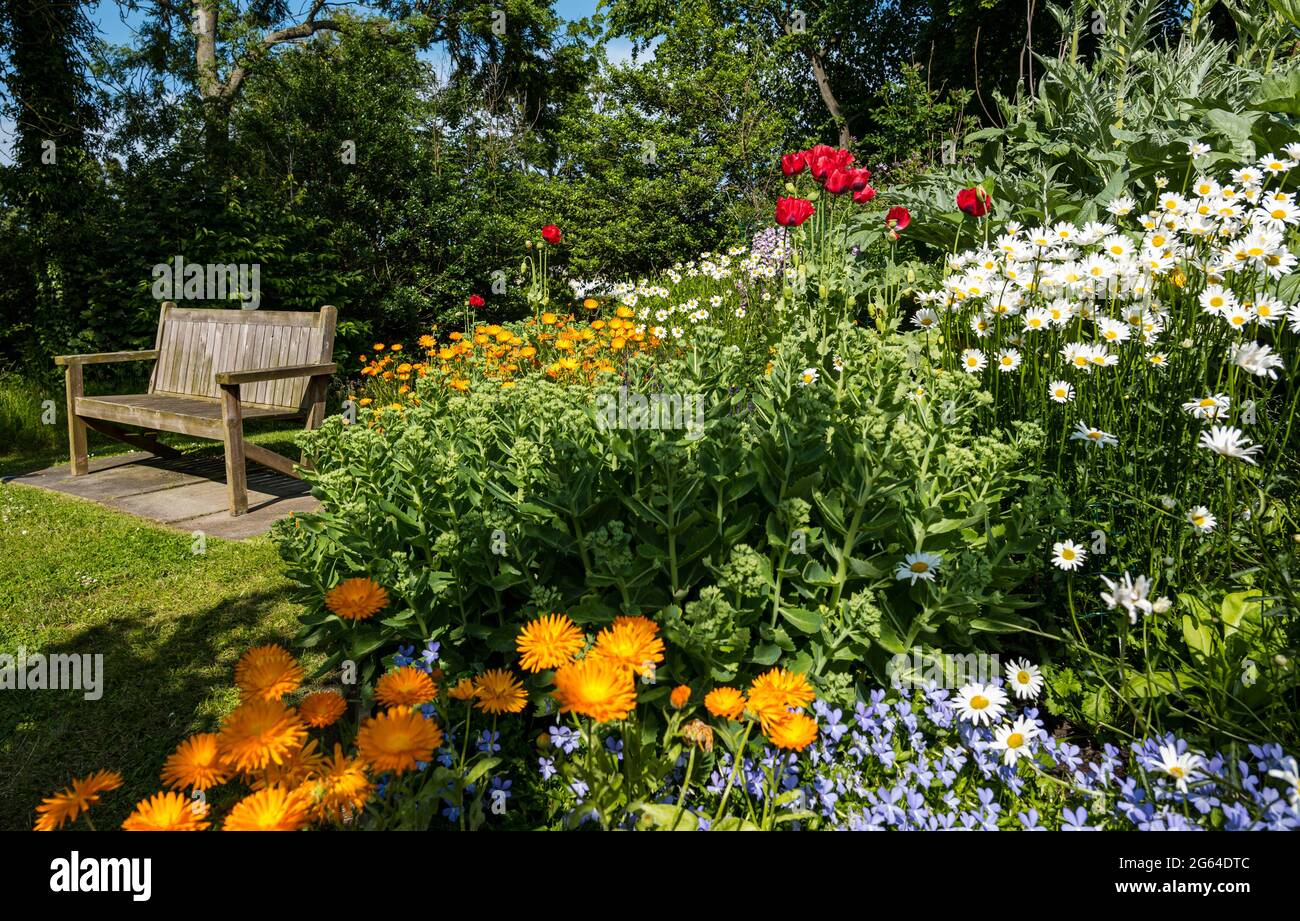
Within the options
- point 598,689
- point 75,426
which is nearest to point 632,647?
point 598,689

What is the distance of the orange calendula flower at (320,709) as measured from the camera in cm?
112

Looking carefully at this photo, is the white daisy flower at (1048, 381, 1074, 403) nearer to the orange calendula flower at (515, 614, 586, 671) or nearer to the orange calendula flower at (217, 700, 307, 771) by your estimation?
the orange calendula flower at (515, 614, 586, 671)

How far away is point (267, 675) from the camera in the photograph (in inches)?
45.4

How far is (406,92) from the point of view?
11117 mm

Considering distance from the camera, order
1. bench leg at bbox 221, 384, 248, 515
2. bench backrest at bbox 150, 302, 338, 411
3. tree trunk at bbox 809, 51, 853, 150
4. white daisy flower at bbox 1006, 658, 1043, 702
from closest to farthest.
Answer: white daisy flower at bbox 1006, 658, 1043, 702
bench leg at bbox 221, 384, 248, 515
bench backrest at bbox 150, 302, 338, 411
tree trunk at bbox 809, 51, 853, 150

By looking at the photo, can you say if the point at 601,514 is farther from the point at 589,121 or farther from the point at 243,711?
the point at 589,121

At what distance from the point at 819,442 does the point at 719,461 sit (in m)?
0.27

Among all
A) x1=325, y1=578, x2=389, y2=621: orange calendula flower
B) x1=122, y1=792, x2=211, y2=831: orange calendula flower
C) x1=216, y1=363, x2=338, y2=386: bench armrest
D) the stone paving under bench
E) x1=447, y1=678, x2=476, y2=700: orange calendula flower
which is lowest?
the stone paving under bench

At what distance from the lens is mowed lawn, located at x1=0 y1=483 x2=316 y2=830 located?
215cm

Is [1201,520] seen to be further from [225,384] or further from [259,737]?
[225,384]

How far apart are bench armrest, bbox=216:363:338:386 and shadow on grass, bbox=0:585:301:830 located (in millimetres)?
1486

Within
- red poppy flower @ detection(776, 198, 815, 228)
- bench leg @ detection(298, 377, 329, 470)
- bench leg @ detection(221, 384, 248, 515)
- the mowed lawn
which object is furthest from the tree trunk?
the mowed lawn

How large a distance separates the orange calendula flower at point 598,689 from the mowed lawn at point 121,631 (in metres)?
1.57

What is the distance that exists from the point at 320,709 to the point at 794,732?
2.33ft
